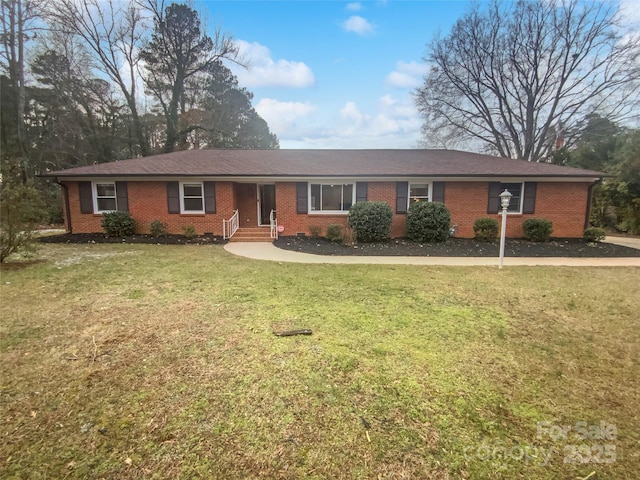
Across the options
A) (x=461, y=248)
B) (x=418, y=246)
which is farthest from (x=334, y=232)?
(x=461, y=248)

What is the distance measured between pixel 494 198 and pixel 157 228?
547 inches

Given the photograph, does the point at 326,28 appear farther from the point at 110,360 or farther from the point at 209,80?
the point at 209,80

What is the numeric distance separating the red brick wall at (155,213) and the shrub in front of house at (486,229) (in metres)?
10.1

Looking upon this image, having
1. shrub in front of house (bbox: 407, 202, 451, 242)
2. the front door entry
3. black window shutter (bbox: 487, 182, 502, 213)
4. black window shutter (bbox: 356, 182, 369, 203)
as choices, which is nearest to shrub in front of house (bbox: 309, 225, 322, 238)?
black window shutter (bbox: 356, 182, 369, 203)

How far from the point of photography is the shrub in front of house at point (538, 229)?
38.4 ft

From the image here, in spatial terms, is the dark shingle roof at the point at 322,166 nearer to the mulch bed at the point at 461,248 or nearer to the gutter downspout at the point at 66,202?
the gutter downspout at the point at 66,202

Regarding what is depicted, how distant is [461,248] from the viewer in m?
10.6

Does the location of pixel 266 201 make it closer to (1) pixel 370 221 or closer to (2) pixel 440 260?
(1) pixel 370 221

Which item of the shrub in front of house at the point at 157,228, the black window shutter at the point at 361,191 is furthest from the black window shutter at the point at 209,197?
the black window shutter at the point at 361,191

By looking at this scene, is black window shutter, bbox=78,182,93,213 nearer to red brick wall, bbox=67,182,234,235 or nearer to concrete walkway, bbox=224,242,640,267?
red brick wall, bbox=67,182,234,235

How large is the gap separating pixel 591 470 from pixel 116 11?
96.1 feet

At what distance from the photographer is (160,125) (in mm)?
25625

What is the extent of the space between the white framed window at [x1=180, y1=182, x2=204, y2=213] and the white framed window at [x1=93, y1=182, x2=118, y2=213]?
283cm

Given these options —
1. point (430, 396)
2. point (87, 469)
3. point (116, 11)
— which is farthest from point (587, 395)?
point (116, 11)
